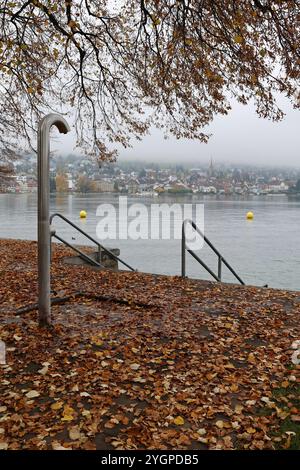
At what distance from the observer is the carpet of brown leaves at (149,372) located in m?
3.11

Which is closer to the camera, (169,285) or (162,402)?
(162,402)

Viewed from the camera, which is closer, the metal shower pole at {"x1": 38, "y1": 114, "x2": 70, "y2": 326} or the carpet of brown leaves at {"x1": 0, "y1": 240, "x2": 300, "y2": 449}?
the carpet of brown leaves at {"x1": 0, "y1": 240, "x2": 300, "y2": 449}

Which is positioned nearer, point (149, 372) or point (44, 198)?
point (149, 372)

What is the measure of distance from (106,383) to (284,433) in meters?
1.50

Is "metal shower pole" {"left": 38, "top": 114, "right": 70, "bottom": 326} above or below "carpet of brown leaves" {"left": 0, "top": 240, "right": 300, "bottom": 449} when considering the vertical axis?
above

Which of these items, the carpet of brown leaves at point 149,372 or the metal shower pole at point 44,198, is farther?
the metal shower pole at point 44,198

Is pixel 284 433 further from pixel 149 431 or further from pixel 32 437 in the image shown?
pixel 32 437

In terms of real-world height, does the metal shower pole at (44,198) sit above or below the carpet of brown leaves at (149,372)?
above

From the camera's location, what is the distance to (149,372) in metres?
4.09

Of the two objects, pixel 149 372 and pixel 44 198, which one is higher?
pixel 44 198

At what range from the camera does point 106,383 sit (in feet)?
12.6

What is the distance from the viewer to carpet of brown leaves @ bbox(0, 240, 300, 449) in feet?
10.2
